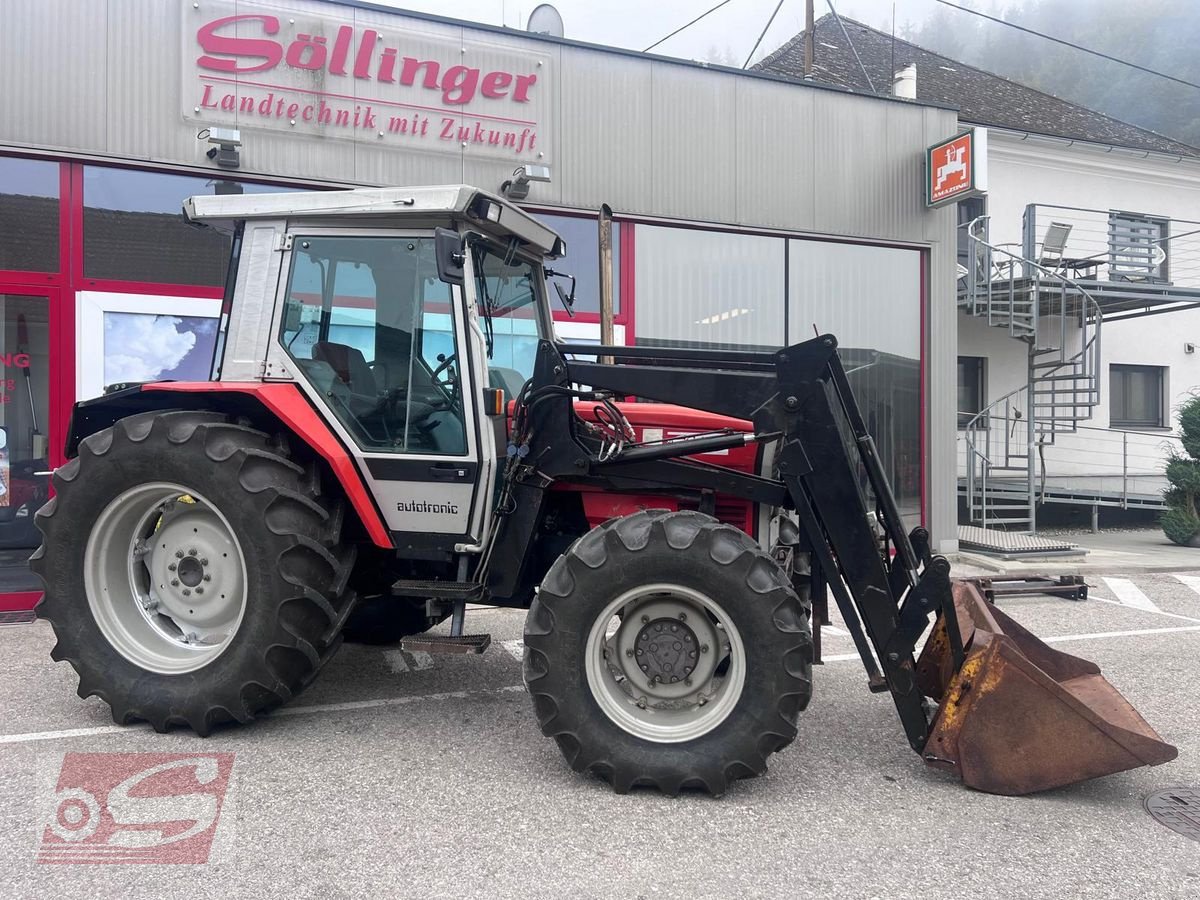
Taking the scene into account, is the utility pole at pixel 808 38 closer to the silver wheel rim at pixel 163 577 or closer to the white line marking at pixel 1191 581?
the white line marking at pixel 1191 581

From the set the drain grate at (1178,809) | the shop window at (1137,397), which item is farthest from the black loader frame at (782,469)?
the shop window at (1137,397)

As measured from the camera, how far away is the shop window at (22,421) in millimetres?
7562

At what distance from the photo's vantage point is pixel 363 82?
28.1ft

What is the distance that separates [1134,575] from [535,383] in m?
8.78

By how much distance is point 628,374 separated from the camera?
4.08 m

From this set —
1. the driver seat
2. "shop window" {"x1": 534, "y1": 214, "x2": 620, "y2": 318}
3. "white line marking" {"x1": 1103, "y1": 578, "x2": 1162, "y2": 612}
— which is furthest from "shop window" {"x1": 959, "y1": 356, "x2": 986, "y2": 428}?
the driver seat

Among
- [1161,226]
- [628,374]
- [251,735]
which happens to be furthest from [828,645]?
[1161,226]

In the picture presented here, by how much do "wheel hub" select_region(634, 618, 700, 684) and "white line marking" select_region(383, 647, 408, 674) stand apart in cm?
214

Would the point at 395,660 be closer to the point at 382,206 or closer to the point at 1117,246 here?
the point at 382,206

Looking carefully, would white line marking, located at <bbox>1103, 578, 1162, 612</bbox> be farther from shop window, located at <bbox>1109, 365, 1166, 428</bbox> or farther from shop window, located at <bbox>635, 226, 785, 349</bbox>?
shop window, located at <bbox>1109, 365, 1166, 428</bbox>

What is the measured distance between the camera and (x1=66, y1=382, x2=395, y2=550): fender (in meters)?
4.22

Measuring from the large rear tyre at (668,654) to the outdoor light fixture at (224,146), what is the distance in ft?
19.9

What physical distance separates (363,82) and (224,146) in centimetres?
143

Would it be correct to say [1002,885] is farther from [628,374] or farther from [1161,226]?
[1161,226]
